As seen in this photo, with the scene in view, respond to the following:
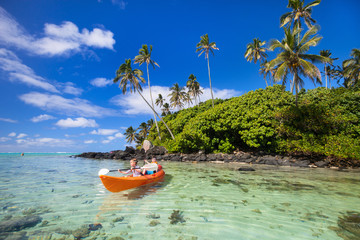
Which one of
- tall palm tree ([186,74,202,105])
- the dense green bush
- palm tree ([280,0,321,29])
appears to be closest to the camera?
the dense green bush

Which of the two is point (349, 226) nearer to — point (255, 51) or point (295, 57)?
point (295, 57)

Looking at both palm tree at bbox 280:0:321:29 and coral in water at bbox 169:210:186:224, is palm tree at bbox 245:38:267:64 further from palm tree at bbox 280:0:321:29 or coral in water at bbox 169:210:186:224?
coral in water at bbox 169:210:186:224

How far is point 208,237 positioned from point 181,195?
3133 mm

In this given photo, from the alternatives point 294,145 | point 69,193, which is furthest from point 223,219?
point 294,145

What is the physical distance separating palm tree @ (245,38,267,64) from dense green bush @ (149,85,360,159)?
11204 millimetres

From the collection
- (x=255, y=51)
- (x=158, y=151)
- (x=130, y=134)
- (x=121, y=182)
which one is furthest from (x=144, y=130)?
(x=121, y=182)

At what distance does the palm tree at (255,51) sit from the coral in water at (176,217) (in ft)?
113

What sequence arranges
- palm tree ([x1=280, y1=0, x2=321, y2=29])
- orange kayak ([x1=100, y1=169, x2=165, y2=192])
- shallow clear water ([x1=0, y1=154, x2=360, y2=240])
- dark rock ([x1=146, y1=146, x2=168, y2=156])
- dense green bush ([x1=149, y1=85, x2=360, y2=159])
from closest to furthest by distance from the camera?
shallow clear water ([x1=0, y1=154, x2=360, y2=240])
orange kayak ([x1=100, y1=169, x2=165, y2=192])
dense green bush ([x1=149, y1=85, x2=360, y2=159])
palm tree ([x1=280, y1=0, x2=321, y2=29])
dark rock ([x1=146, y1=146, x2=168, y2=156])

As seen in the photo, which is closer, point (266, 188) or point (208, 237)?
point (208, 237)

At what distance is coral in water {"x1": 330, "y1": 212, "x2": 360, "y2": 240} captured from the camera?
350cm

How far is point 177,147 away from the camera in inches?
1027

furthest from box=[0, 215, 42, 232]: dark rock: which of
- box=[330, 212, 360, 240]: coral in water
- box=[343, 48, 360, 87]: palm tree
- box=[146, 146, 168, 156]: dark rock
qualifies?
box=[343, 48, 360, 87]: palm tree

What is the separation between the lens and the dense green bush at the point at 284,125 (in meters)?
15.0

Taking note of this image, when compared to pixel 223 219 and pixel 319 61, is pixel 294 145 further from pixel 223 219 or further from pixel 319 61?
pixel 223 219
